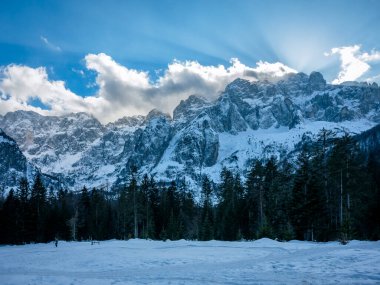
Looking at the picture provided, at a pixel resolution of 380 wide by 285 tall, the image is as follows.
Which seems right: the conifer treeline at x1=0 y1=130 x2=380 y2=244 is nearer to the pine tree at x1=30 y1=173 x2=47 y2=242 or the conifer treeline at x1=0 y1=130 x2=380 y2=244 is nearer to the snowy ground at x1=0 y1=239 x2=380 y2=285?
the pine tree at x1=30 y1=173 x2=47 y2=242

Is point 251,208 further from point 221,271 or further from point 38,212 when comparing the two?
point 221,271

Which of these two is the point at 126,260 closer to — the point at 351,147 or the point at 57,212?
the point at 351,147

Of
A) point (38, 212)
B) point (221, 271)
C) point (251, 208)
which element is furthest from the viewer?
point (38, 212)

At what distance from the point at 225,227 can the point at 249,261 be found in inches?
1924

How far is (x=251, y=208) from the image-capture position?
6794 cm

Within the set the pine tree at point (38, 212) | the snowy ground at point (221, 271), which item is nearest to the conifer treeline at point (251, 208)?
the pine tree at point (38, 212)

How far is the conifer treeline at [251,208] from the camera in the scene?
145ft

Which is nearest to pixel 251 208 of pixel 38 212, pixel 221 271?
pixel 38 212

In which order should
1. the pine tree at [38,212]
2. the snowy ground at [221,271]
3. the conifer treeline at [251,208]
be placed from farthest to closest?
the pine tree at [38,212] → the conifer treeline at [251,208] → the snowy ground at [221,271]

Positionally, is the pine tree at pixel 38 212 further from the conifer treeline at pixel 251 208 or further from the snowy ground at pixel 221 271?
the snowy ground at pixel 221 271

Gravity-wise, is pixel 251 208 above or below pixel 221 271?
above

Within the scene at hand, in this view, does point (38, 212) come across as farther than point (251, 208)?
Yes

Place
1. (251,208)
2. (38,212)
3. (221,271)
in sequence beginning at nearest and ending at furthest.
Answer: (221,271)
(251,208)
(38,212)

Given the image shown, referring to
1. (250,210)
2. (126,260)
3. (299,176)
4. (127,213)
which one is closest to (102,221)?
(127,213)
